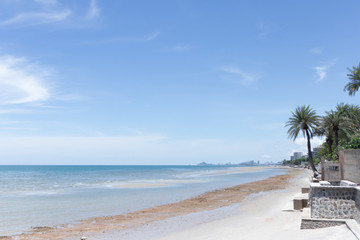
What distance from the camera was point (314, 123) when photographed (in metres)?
36.3

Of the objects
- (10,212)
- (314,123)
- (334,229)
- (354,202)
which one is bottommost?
(10,212)

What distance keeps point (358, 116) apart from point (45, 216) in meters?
37.0

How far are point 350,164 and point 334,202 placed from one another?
810 centimetres

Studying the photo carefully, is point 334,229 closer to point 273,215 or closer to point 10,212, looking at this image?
point 273,215

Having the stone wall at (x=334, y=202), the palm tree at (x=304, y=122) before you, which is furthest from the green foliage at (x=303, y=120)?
the stone wall at (x=334, y=202)

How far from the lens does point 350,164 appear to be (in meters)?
17.9

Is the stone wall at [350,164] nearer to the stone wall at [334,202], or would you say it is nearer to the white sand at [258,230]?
the white sand at [258,230]

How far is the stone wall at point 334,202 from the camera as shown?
35.4 feet

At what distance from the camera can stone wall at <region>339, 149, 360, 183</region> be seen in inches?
667

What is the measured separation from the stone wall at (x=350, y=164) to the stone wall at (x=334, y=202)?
22.5 feet

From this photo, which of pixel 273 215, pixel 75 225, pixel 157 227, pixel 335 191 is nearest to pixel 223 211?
pixel 273 215

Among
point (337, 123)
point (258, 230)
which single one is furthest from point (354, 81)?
point (258, 230)

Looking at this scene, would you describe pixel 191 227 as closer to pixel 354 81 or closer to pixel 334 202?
pixel 334 202

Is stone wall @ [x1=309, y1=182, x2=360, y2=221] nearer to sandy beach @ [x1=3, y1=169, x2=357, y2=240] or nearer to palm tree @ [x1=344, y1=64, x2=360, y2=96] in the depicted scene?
sandy beach @ [x1=3, y1=169, x2=357, y2=240]
